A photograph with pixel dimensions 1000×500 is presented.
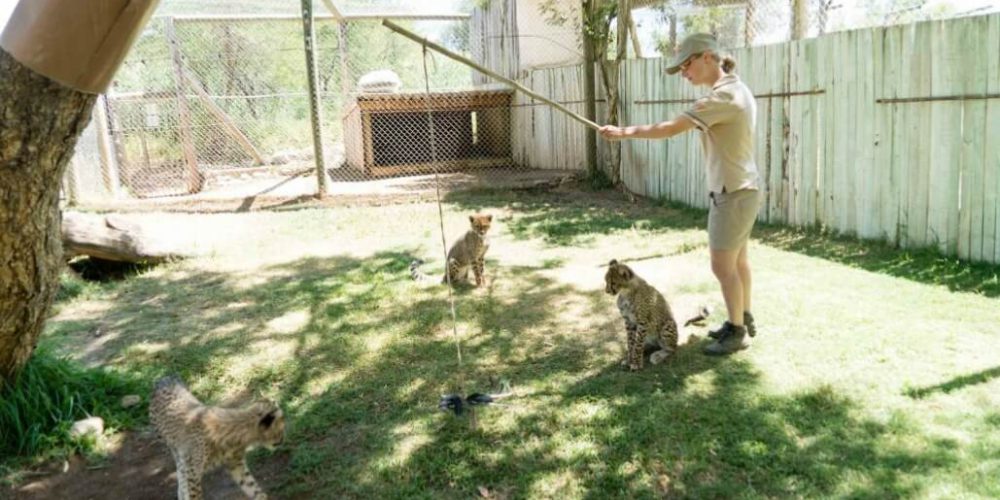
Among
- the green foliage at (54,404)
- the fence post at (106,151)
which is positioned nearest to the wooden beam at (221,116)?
the fence post at (106,151)

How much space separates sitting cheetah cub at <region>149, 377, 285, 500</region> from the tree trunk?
126cm

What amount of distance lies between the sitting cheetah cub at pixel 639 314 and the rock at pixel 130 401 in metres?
3.14

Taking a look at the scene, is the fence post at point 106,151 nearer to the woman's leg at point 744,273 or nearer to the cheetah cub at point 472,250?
the cheetah cub at point 472,250

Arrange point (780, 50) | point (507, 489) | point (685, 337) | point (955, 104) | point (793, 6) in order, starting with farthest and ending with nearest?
1. point (793, 6)
2. point (780, 50)
3. point (955, 104)
4. point (685, 337)
5. point (507, 489)

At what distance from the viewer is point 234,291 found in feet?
24.8

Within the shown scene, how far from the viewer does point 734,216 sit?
16.1 feet

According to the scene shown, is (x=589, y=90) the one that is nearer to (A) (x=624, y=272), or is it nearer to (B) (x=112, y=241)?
(B) (x=112, y=241)

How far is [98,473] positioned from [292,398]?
3.89 feet

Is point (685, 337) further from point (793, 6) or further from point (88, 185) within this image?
point (88, 185)

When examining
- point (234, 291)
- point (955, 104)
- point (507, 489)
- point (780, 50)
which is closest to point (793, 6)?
point (780, 50)

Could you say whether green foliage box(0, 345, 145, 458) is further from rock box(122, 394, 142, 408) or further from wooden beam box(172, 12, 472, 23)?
wooden beam box(172, 12, 472, 23)

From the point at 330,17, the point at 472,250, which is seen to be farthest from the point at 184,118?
the point at 472,250

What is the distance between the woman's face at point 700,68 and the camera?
4.85 m

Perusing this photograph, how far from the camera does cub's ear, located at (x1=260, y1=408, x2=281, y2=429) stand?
363 centimetres
